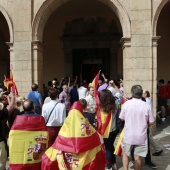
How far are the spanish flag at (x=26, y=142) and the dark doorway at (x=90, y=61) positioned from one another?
9788 mm

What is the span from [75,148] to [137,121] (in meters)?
1.55

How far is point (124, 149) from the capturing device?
205 inches

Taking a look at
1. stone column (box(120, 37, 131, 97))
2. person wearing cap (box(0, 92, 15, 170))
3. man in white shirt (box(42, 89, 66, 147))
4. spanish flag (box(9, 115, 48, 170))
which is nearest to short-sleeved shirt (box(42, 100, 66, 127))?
man in white shirt (box(42, 89, 66, 147))

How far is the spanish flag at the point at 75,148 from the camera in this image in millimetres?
3842

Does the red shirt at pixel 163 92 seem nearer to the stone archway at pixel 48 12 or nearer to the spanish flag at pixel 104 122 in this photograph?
the stone archway at pixel 48 12

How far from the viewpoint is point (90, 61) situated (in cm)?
1452

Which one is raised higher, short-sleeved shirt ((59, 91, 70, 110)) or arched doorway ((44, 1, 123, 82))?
arched doorway ((44, 1, 123, 82))

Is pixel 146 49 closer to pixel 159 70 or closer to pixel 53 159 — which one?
pixel 159 70

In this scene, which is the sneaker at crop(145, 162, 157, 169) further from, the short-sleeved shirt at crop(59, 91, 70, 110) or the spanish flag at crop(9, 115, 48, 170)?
the short-sleeved shirt at crop(59, 91, 70, 110)

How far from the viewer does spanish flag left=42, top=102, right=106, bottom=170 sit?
3.84 m

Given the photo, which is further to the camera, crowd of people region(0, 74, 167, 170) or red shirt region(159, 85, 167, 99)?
red shirt region(159, 85, 167, 99)

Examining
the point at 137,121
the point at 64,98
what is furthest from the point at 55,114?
the point at 64,98

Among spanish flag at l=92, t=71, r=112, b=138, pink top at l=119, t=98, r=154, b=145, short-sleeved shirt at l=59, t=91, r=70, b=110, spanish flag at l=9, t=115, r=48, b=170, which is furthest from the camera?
short-sleeved shirt at l=59, t=91, r=70, b=110

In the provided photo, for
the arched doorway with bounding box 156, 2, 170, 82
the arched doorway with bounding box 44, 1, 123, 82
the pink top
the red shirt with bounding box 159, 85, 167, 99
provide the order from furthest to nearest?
the arched doorway with bounding box 44, 1, 123, 82 < the arched doorway with bounding box 156, 2, 170, 82 < the red shirt with bounding box 159, 85, 167, 99 < the pink top
